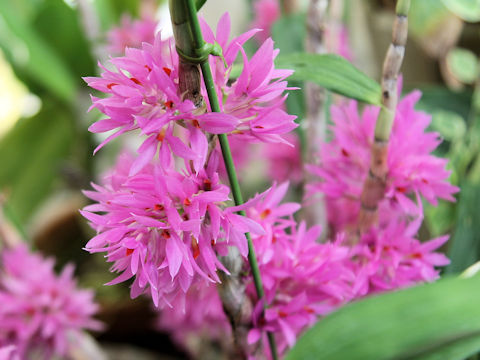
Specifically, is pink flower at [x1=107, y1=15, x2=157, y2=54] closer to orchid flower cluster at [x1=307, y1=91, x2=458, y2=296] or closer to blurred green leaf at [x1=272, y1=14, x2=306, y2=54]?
blurred green leaf at [x1=272, y1=14, x2=306, y2=54]

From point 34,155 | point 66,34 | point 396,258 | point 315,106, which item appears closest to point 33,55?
point 66,34

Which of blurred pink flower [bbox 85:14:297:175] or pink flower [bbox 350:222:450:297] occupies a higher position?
blurred pink flower [bbox 85:14:297:175]

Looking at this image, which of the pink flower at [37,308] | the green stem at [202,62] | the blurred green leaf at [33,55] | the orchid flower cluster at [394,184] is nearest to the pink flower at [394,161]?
the orchid flower cluster at [394,184]

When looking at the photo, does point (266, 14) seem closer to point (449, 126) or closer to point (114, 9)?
point (449, 126)

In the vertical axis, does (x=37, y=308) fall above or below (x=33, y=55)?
below

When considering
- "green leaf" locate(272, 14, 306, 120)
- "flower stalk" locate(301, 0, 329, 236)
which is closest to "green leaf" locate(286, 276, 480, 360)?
"flower stalk" locate(301, 0, 329, 236)
